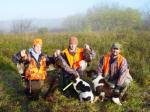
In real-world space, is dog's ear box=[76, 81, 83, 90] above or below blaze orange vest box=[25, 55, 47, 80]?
below

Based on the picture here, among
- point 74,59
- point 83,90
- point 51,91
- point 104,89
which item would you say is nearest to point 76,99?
point 83,90

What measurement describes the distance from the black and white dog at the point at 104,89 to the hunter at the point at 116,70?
14cm

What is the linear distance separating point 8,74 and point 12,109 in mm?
2875

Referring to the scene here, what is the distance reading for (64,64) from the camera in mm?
4309

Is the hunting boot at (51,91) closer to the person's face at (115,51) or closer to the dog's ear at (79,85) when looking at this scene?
the dog's ear at (79,85)

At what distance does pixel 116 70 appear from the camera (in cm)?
426

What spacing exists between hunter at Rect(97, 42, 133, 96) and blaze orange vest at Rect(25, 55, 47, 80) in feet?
4.82

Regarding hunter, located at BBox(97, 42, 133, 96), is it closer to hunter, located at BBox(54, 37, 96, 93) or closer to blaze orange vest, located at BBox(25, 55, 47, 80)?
hunter, located at BBox(54, 37, 96, 93)

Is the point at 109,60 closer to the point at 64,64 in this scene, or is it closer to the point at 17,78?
the point at 64,64

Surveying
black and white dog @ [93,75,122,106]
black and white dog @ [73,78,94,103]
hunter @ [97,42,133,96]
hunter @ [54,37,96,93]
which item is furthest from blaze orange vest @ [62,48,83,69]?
black and white dog @ [93,75,122,106]

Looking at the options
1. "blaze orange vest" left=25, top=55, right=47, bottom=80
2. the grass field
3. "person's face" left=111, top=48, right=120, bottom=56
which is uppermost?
"person's face" left=111, top=48, right=120, bottom=56

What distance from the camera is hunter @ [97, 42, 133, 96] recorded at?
4.07 m

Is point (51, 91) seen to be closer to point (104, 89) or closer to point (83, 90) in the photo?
point (83, 90)

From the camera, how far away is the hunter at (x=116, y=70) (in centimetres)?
407
